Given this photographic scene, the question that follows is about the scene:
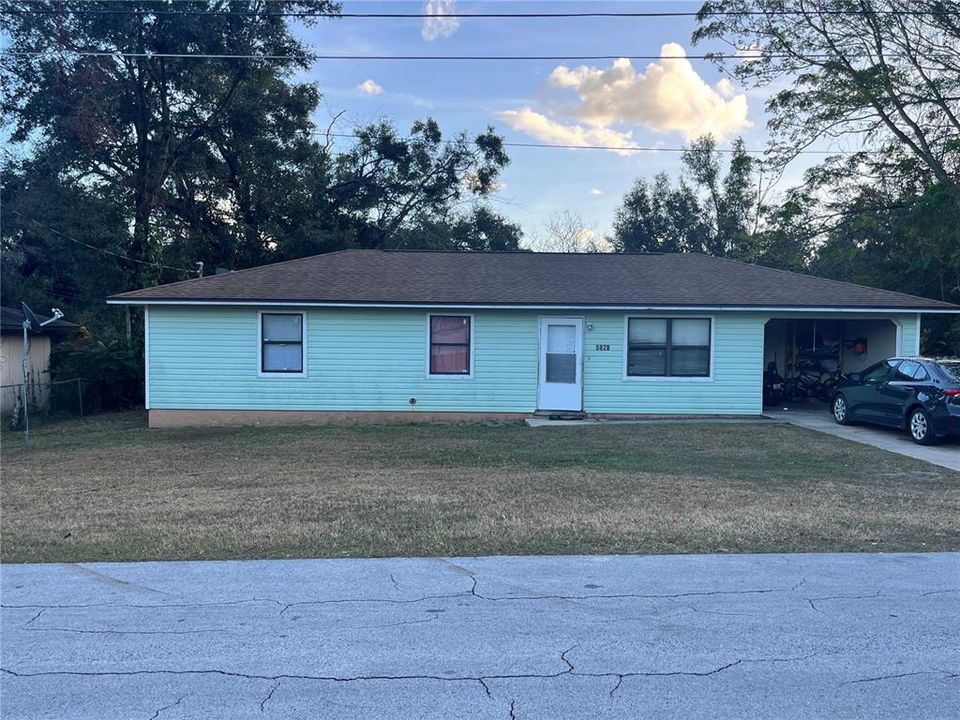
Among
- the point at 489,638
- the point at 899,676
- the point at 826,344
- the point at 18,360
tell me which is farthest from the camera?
the point at 826,344

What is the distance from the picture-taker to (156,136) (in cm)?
2659

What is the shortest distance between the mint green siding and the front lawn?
75.5 inches

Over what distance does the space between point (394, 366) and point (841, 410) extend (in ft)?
30.6

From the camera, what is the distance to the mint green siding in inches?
653

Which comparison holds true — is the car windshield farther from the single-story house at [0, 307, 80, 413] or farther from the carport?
the single-story house at [0, 307, 80, 413]

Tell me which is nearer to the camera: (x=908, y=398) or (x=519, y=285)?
(x=908, y=398)

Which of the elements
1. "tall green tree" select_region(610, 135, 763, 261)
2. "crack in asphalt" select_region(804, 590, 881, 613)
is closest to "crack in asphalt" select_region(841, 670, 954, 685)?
"crack in asphalt" select_region(804, 590, 881, 613)

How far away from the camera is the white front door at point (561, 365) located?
55.0 feet

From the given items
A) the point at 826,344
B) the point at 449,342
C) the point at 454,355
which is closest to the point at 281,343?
the point at 449,342

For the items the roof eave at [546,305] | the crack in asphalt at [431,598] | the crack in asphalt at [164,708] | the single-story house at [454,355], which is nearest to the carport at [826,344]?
the single-story house at [454,355]

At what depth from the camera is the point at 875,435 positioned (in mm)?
14305

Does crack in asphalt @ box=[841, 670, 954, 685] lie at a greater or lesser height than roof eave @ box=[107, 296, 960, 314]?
lesser

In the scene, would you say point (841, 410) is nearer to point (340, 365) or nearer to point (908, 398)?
point (908, 398)

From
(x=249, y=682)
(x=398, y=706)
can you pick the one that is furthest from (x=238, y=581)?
(x=398, y=706)
